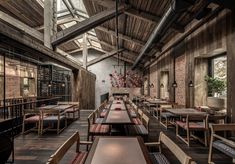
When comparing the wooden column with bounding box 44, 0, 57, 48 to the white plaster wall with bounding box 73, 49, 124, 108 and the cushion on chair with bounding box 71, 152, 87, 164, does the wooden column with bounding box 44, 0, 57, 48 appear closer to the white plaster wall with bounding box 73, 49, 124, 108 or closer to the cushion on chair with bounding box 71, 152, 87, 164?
the cushion on chair with bounding box 71, 152, 87, 164

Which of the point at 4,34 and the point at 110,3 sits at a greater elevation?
the point at 110,3

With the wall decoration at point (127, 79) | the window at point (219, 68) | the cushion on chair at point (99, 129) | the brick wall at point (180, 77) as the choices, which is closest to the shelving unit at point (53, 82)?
the wall decoration at point (127, 79)

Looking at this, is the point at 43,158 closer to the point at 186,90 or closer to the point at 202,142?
the point at 202,142

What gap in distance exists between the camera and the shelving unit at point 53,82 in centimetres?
1105

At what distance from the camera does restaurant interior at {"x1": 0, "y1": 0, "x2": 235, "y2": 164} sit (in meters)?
3.11

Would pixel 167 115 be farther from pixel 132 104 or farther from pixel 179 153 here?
pixel 179 153

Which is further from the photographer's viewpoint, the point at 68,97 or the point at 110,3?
the point at 68,97

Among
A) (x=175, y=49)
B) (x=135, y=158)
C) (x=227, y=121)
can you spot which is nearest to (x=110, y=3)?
(x=175, y=49)

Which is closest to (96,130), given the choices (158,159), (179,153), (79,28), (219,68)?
(158,159)

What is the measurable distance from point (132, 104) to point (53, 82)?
5.31 metres

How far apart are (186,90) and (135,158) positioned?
5.75m

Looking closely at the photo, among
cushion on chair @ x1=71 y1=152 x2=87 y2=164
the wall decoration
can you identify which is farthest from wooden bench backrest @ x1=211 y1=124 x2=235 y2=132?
the wall decoration

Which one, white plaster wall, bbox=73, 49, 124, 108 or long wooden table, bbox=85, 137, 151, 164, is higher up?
white plaster wall, bbox=73, 49, 124, 108

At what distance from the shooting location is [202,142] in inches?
194
